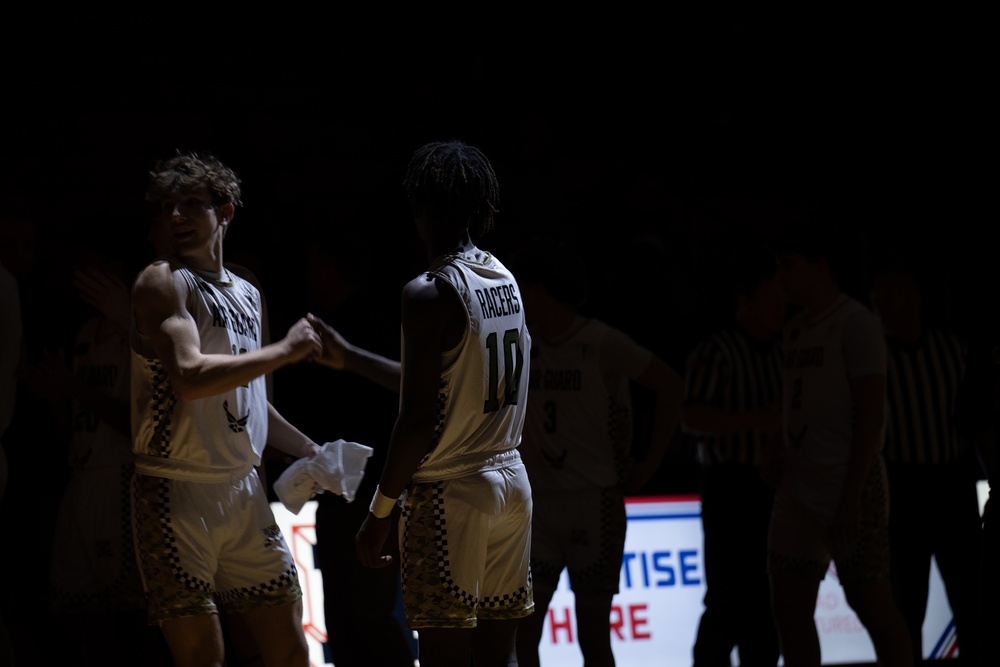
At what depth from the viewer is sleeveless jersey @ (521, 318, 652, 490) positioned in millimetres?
4625

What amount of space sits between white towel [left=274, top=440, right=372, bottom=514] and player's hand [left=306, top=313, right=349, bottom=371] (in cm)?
27

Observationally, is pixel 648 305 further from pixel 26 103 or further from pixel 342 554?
pixel 26 103

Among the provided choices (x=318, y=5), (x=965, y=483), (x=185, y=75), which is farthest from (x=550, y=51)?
(x=965, y=483)

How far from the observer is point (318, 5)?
9.33m

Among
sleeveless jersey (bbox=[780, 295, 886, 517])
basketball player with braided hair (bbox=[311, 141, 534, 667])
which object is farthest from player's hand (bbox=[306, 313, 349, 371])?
sleeveless jersey (bbox=[780, 295, 886, 517])

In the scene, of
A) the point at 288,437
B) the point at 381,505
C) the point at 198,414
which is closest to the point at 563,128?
the point at 288,437

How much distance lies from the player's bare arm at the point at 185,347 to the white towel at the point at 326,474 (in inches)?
15.8

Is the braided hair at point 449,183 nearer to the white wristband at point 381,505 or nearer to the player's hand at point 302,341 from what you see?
the player's hand at point 302,341

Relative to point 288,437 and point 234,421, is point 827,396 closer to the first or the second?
point 288,437

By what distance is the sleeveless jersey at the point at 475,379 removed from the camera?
3.11 meters

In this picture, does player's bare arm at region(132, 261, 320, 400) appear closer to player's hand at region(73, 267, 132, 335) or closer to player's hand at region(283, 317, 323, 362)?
player's hand at region(283, 317, 323, 362)

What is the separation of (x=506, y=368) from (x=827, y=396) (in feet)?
6.08

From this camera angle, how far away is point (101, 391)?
449 centimetres

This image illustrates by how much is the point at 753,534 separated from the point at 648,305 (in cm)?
290
